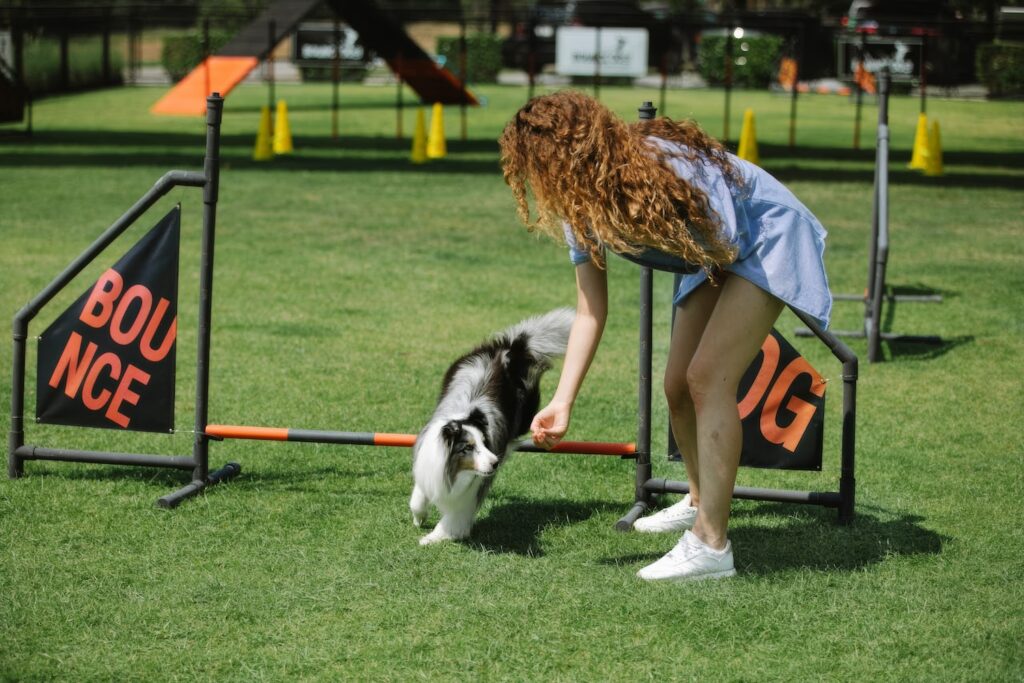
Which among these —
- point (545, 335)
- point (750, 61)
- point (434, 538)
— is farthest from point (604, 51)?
point (434, 538)

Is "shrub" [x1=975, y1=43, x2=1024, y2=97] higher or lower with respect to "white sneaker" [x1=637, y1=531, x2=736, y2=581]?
higher

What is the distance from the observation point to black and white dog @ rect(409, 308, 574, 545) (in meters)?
4.66

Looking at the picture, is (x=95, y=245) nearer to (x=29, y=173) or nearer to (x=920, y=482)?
(x=920, y=482)

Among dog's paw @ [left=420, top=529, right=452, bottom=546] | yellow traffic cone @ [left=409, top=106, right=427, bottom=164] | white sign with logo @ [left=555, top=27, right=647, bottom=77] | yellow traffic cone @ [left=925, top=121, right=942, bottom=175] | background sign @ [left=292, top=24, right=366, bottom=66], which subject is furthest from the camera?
background sign @ [left=292, top=24, right=366, bottom=66]

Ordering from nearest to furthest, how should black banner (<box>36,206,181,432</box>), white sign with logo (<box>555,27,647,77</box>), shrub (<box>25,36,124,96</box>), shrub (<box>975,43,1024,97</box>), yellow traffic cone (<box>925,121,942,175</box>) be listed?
1. black banner (<box>36,206,181,432</box>)
2. yellow traffic cone (<box>925,121,942,175</box>)
3. white sign with logo (<box>555,27,647,77</box>)
4. shrub (<box>975,43,1024,97</box>)
5. shrub (<box>25,36,124,96</box>)

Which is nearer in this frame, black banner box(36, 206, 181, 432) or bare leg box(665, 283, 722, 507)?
bare leg box(665, 283, 722, 507)

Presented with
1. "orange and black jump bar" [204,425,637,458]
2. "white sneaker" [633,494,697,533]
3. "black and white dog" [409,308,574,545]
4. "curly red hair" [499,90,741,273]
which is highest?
"curly red hair" [499,90,741,273]

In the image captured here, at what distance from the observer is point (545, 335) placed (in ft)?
17.4

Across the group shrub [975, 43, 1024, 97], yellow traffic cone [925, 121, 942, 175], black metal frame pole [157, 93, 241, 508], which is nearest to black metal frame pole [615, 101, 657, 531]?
black metal frame pole [157, 93, 241, 508]

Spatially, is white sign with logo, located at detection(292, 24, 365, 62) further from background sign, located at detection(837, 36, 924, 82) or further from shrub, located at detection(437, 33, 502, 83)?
background sign, located at detection(837, 36, 924, 82)

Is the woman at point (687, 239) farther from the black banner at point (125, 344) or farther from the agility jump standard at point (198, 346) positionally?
the black banner at point (125, 344)

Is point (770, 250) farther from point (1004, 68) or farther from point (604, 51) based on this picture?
point (1004, 68)

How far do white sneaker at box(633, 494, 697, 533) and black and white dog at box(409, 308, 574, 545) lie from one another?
646mm

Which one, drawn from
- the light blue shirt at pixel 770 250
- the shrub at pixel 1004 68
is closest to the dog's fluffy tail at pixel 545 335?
the light blue shirt at pixel 770 250
